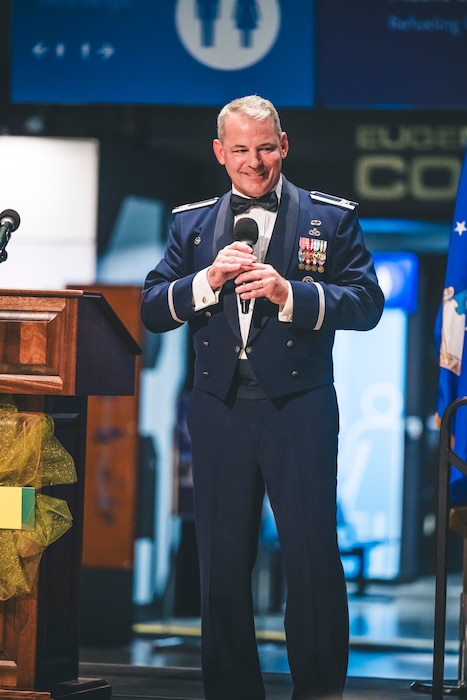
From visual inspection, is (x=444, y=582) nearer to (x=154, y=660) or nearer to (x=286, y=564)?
(x=286, y=564)

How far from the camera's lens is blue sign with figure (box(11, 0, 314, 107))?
5707 mm

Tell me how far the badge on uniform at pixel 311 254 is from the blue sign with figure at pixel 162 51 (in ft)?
7.32

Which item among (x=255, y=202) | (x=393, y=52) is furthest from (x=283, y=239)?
(x=393, y=52)

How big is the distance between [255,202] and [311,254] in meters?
0.21

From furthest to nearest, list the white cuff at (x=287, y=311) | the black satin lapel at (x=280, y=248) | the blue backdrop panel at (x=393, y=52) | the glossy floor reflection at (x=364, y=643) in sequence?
the blue backdrop panel at (x=393, y=52), the glossy floor reflection at (x=364, y=643), the black satin lapel at (x=280, y=248), the white cuff at (x=287, y=311)

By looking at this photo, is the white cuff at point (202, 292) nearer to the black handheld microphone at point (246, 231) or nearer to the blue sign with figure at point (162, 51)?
the black handheld microphone at point (246, 231)

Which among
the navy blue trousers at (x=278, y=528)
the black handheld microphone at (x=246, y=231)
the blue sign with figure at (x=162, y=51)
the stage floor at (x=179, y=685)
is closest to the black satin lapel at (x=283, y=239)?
the black handheld microphone at (x=246, y=231)

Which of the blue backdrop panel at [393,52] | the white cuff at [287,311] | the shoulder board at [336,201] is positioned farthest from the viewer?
the blue backdrop panel at [393,52]

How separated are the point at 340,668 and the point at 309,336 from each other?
0.90 meters

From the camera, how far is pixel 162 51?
18.9 feet

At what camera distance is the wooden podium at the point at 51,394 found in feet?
11.8

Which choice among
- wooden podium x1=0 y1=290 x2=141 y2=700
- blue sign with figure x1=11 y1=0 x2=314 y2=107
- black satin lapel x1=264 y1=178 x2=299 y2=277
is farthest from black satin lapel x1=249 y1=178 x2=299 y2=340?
blue sign with figure x1=11 y1=0 x2=314 y2=107

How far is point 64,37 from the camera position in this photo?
5.81 meters

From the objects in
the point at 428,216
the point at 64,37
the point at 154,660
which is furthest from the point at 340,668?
the point at 64,37
